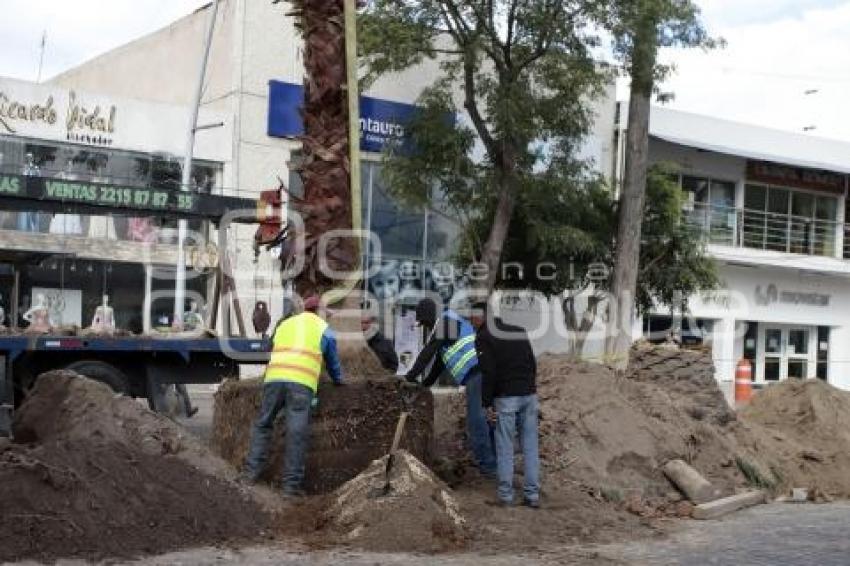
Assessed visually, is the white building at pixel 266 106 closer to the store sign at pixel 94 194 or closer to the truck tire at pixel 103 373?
the store sign at pixel 94 194

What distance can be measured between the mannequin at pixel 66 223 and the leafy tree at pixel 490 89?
25.1 feet

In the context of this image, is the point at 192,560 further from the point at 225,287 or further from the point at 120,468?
the point at 225,287

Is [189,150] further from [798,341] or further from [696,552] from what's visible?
[798,341]

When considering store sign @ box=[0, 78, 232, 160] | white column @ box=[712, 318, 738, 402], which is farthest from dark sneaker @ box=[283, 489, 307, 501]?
white column @ box=[712, 318, 738, 402]

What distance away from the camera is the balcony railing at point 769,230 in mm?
31219

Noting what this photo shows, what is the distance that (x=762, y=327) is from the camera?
3319 centimetres

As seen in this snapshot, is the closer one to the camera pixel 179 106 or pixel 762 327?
pixel 179 106

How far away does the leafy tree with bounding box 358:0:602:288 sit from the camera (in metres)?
17.6

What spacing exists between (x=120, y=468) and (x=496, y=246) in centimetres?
1149

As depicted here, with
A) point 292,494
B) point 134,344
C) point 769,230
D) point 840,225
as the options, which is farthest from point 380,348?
point 840,225

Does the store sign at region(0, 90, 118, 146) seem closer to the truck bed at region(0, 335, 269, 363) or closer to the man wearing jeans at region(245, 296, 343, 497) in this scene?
the truck bed at region(0, 335, 269, 363)

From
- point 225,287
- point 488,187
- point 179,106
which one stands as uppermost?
point 179,106

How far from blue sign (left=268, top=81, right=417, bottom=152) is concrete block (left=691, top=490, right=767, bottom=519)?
15377 mm

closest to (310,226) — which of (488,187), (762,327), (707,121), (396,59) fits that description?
(396,59)
